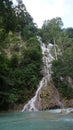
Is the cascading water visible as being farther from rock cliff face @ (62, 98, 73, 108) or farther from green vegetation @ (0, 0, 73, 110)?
rock cliff face @ (62, 98, 73, 108)

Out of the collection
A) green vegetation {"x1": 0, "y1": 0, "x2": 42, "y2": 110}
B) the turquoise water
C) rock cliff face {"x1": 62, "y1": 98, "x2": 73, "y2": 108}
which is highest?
green vegetation {"x1": 0, "y1": 0, "x2": 42, "y2": 110}

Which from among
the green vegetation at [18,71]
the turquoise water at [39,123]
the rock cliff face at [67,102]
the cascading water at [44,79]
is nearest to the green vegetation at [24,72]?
the green vegetation at [18,71]

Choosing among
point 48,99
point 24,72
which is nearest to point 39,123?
point 48,99

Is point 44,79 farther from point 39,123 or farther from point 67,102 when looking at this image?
point 39,123

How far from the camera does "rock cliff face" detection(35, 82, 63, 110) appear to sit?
24.1 metres

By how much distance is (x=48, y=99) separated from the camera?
2461cm


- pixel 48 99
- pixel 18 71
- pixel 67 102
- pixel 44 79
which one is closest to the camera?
pixel 48 99

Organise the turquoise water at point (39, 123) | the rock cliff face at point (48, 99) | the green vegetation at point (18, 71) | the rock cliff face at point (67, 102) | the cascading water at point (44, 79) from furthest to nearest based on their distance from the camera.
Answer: the rock cliff face at point (67, 102) → the rock cliff face at point (48, 99) → the cascading water at point (44, 79) → the green vegetation at point (18, 71) → the turquoise water at point (39, 123)

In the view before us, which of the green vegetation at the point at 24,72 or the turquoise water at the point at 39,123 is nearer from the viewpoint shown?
the turquoise water at the point at 39,123

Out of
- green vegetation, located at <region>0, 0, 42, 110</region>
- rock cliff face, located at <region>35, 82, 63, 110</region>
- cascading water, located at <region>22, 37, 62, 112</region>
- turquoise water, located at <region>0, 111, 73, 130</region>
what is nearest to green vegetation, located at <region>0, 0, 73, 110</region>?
A: green vegetation, located at <region>0, 0, 42, 110</region>

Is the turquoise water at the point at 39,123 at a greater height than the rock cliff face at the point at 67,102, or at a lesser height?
lesser

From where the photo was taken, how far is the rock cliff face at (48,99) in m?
24.1

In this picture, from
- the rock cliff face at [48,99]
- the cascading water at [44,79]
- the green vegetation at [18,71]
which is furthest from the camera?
the rock cliff face at [48,99]

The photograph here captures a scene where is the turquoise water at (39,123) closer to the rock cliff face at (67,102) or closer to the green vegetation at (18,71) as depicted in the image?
the green vegetation at (18,71)
